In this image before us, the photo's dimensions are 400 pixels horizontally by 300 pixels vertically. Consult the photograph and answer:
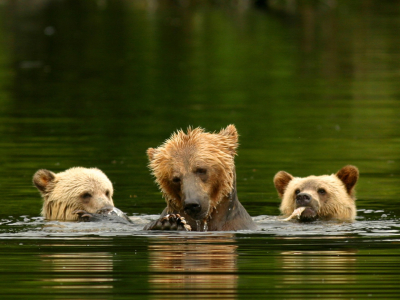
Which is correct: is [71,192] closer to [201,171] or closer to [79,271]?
[201,171]

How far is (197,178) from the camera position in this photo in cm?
1093

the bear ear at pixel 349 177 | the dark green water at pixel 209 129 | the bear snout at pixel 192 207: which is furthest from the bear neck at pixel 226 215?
the bear ear at pixel 349 177

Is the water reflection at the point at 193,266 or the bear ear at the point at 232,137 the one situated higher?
the bear ear at the point at 232,137

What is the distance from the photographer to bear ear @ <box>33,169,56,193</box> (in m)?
13.3

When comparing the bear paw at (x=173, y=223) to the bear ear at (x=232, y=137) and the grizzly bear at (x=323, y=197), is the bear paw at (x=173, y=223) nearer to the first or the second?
the bear ear at (x=232, y=137)

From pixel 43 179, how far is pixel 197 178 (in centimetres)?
320

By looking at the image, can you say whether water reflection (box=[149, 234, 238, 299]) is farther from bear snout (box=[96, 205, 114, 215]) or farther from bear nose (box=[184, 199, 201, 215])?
bear snout (box=[96, 205, 114, 215])

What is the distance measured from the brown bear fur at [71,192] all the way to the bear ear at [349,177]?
3.17 meters

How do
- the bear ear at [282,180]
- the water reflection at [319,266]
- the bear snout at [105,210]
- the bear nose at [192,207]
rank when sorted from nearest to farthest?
the water reflection at [319,266], the bear nose at [192,207], the bear snout at [105,210], the bear ear at [282,180]

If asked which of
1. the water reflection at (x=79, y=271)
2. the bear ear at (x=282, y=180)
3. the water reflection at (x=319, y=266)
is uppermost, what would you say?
the bear ear at (x=282, y=180)

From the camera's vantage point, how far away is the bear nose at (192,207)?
10.7 metres

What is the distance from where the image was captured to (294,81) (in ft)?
108

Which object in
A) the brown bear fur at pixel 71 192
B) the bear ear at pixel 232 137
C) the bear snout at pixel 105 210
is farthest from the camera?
the brown bear fur at pixel 71 192

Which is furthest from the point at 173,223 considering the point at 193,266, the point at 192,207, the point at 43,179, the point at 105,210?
the point at 43,179
